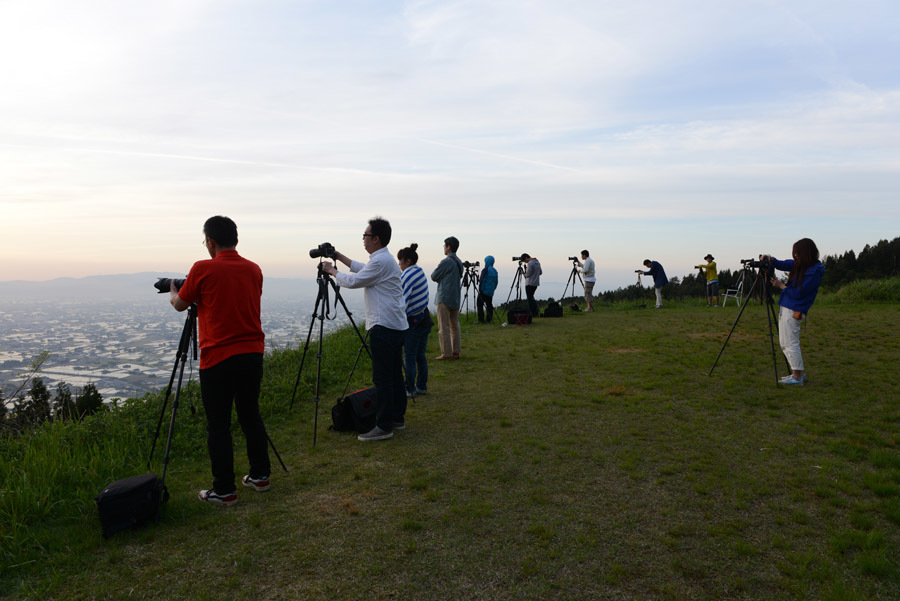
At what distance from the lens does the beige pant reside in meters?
9.80

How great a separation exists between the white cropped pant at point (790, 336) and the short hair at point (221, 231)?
7.15m

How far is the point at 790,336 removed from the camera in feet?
23.6

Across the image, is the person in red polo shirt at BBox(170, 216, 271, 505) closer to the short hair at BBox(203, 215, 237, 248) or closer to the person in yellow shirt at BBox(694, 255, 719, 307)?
the short hair at BBox(203, 215, 237, 248)

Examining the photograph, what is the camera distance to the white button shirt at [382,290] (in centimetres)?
511

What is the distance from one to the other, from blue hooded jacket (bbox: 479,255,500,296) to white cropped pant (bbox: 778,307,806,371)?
755 centimetres

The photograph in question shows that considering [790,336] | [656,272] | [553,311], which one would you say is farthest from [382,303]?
[656,272]

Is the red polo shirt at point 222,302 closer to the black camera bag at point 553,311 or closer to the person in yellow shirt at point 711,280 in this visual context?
the black camera bag at point 553,311

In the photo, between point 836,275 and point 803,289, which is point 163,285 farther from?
point 836,275

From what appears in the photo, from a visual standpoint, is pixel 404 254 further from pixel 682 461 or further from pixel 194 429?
pixel 682 461

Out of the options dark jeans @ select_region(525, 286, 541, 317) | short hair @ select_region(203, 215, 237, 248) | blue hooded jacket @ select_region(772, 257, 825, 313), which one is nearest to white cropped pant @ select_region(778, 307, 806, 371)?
blue hooded jacket @ select_region(772, 257, 825, 313)

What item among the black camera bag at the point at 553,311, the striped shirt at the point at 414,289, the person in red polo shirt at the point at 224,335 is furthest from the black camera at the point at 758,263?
the black camera bag at the point at 553,311

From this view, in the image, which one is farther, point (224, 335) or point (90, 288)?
point (90, 288)

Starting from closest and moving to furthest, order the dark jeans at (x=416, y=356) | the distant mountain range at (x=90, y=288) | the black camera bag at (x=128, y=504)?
1. the black camera bag at (x=128, y=504)
2. the dark jeans at (x=416, y=356)
3. the distant mountain range at (x=90, y=288)

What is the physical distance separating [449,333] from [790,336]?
5612 millimetres
